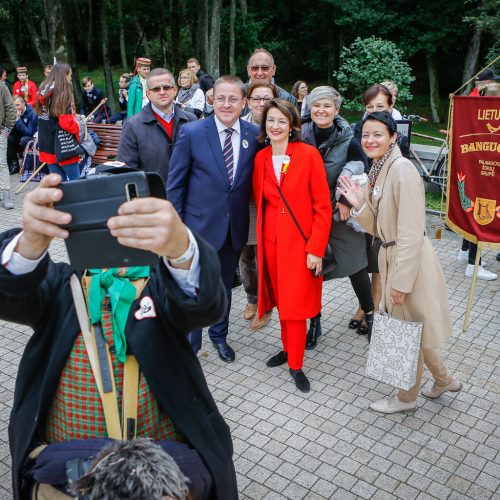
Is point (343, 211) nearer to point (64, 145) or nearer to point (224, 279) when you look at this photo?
point (224, 279)

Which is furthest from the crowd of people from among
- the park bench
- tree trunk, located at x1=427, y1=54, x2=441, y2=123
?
tree trunk, located at x1=427, y1=54, x2=441, y2=123

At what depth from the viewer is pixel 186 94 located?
978 centimetres

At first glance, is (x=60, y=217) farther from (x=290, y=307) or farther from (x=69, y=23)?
(x=69, y=23)

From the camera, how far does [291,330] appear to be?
4344 millimetres

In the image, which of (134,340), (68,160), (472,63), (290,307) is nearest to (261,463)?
(290,307)

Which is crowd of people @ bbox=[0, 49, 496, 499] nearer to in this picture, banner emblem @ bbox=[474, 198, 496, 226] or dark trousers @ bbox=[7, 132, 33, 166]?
banner emblem @ bbox=[474, 198, 496, 226]

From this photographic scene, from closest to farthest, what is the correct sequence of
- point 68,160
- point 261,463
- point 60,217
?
point 60,217, point 261,463, point 68,160

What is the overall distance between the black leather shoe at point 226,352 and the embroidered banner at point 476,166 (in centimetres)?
222

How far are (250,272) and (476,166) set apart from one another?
213cm

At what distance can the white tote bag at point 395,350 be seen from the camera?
12.3 feet

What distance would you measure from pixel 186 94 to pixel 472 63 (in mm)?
12055

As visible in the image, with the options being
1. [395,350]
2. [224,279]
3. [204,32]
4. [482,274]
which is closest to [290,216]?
[224,279]

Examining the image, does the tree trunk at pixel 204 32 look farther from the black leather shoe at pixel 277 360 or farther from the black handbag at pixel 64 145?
the black leather shoe at pixel 277 360

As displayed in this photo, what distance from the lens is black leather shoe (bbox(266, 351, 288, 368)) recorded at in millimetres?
4703
